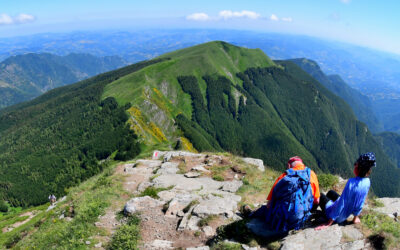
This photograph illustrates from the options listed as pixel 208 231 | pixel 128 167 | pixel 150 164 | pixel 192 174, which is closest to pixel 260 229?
pixel 208 231

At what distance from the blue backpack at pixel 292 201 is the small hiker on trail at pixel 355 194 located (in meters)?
0.98

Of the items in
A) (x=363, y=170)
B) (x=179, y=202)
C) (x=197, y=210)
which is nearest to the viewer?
(x=363, y=170)

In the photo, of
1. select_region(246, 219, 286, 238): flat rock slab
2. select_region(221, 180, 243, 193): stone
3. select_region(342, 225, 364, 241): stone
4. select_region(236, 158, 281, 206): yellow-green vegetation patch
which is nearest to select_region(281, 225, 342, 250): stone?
select_region(342, 225, 364, 241): stone

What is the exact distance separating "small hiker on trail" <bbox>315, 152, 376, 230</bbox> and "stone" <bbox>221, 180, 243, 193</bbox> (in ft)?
26.1

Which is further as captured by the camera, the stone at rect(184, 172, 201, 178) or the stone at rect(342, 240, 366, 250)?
the stone at rect(184, 172, 201, 178)

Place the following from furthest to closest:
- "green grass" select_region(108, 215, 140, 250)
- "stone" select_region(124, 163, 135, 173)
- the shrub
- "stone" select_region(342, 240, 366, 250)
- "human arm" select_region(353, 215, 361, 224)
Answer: the shrub → "stone" select_region(124, 163, 135, 173) → "green grass" select_region(108, 215, 140, 250) → "human arm" select_region(353, 215, 361, 224) → "stone" select_region(342, 240, 366, 250)

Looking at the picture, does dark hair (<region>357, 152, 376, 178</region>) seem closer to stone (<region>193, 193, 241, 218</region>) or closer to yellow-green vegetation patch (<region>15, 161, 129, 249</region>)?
stone (<region>193, 193, 241, 218</region>)

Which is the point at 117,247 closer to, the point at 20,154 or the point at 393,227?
the point at 393,227

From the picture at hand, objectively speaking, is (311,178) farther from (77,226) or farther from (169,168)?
(169,168)

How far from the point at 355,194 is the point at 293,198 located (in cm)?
248

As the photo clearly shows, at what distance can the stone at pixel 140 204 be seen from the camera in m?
13.7

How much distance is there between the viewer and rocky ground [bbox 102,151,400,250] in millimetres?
9234

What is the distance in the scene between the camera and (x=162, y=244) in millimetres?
10984

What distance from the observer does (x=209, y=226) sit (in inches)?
465
